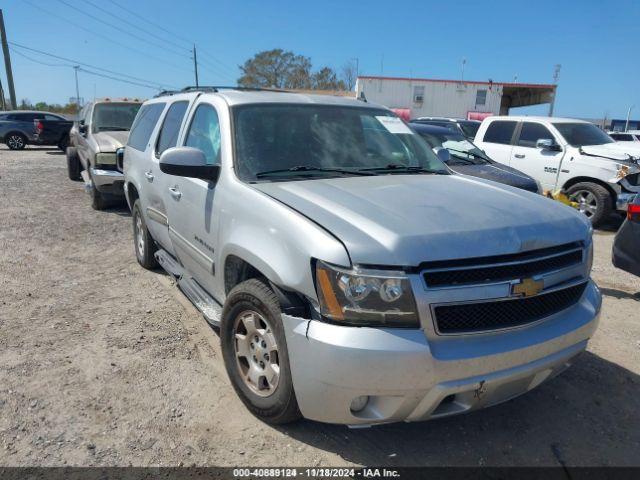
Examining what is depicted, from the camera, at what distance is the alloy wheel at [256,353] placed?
8.70ft

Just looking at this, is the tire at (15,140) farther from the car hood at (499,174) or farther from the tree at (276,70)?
the tree at (276,70)

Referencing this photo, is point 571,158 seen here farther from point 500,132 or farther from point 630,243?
point 630,243

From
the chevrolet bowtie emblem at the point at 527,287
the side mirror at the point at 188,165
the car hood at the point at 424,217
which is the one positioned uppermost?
the side mirror at the point at 188,165

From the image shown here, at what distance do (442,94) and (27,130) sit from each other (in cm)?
2686

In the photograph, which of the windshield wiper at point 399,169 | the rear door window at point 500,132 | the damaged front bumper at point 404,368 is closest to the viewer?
the damaged front bumper at point 404,368

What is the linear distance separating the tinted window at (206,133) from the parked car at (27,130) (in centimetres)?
1945

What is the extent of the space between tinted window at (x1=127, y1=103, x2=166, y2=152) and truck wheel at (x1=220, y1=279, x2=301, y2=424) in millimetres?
2777

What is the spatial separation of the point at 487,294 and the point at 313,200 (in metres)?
1.02

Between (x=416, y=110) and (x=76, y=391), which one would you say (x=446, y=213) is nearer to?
(x=76, y=391)

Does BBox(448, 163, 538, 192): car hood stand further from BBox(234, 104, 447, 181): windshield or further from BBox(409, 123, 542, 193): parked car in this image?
BBox(234, 104, 447, 181): windshield

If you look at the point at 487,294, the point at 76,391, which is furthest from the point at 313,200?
the point at 76,391

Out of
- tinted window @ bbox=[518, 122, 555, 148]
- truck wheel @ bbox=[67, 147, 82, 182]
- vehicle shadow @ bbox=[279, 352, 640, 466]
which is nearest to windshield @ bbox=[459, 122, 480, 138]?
tinted window @ bbox=[518, 122, 555, 148]

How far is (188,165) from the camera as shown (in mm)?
3123

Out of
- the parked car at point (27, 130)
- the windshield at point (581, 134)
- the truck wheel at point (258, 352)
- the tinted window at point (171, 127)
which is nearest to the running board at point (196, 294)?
the truck wheel at point (258, 352)
